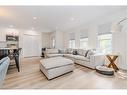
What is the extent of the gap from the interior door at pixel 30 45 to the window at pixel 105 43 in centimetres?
584

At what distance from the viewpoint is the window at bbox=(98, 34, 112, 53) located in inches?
183

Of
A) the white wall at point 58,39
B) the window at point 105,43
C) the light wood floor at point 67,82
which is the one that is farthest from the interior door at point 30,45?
the window at point 105,43

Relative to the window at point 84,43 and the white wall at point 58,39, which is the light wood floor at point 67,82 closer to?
the window at point 84,43

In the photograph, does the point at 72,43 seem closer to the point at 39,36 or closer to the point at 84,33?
the point at 84,33

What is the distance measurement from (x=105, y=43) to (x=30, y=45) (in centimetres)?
624

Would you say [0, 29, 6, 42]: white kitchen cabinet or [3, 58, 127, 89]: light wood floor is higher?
[0, 29, 6, 42]: white kitchen cabinet

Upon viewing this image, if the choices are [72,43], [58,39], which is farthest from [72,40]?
[58,39]

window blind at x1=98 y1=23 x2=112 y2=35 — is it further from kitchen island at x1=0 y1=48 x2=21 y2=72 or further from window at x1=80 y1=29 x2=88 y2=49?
kitchen island at x1=0 y1=48 x2=21 y2=72

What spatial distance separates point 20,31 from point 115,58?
23.4ft

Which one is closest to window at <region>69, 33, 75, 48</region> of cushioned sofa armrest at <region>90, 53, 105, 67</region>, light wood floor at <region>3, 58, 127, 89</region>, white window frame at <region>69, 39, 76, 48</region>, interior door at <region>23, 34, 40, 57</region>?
white window frame at <region>69, 39, 76, 48</region>

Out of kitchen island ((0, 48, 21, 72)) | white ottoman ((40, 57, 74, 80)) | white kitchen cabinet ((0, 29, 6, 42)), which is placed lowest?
white ottoman ((40, 57, 74, 80))

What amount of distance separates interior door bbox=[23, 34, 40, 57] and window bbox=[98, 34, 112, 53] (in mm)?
5836

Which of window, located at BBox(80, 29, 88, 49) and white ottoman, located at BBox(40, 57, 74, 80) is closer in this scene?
white ottoman, located at BBox(40, 57, 74, 80)

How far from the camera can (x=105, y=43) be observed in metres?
4.86
